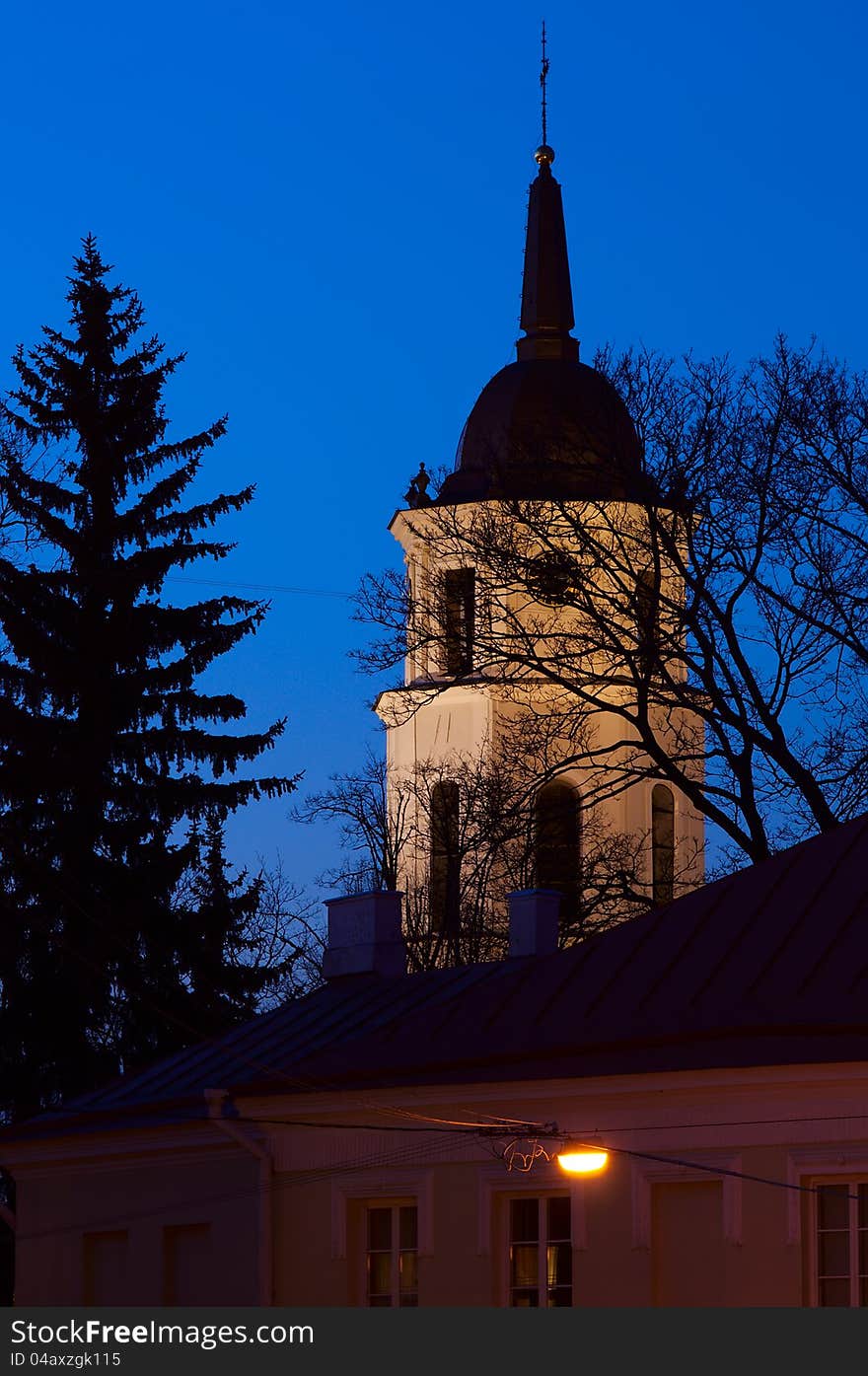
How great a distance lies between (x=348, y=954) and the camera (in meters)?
31.1

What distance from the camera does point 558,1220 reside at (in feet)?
79.5

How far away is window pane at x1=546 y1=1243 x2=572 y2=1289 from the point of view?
24.0 meters

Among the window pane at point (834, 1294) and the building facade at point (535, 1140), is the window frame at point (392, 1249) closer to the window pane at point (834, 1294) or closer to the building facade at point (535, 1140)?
the building facade at point (535, 1140)

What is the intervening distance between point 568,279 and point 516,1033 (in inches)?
1210

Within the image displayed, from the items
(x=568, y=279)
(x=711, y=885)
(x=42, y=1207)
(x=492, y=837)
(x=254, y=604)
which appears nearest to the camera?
(x=711, y=885)

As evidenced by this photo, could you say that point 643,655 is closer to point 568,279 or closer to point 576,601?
point 576,601

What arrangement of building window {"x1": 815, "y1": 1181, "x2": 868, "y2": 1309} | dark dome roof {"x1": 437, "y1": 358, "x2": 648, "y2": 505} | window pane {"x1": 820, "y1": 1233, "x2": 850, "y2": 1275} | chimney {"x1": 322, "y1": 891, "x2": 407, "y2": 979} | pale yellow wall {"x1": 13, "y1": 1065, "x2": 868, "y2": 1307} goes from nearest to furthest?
1. building window {"x1": 815, "y1": 1181, "x2": 868, "y2": 1309}
2. window pane {"x1": 820, "y1": 1233, "x2": 850, "y2": 1275}
3. pale yellow wall {"x1": 13, "y1": 1065, "x2": 868, "y2": 1307}
4. chimney {"x1": 322, "y1": 891, "x2": 407, "y2": 979}
5. dark dome roof {"x1": 437, "y1": 358, "x2": 648, "y2": 505}

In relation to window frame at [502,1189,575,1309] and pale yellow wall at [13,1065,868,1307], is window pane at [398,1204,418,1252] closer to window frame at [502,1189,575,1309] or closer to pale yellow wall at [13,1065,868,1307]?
pale yellow wall at [13,1065,868,1307]

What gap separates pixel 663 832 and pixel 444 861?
172 inches

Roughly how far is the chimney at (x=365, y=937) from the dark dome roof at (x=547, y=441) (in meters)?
Answer: 8.28

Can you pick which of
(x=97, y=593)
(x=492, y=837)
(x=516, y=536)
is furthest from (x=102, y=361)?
(x=492, y=837)

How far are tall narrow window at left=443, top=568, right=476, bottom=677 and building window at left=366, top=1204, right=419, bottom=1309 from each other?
1361 centimetres

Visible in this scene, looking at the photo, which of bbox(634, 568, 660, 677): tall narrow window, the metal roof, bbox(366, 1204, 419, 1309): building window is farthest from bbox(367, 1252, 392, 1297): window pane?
bbox(634, 568, 660, 677): tall narrow window

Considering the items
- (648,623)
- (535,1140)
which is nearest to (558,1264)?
(535,1140)
